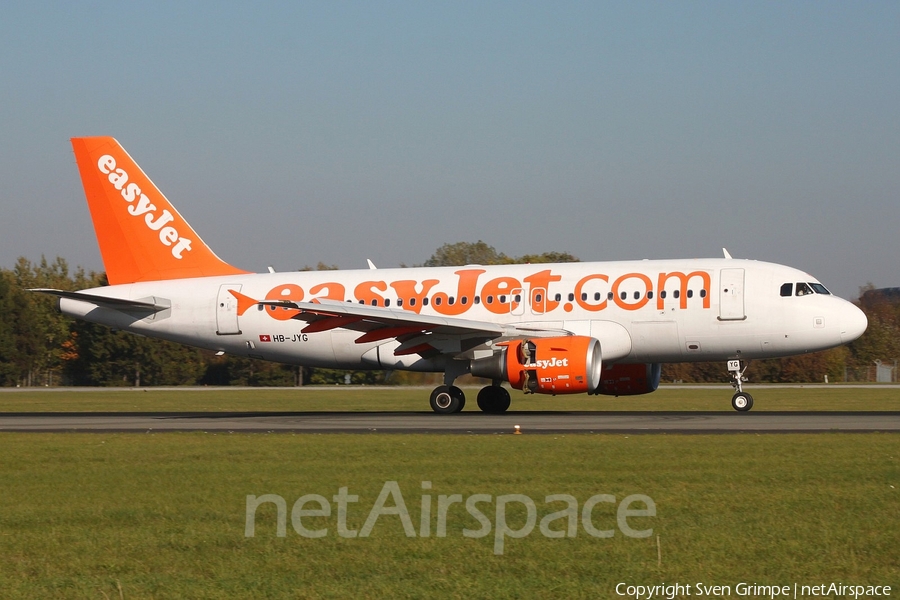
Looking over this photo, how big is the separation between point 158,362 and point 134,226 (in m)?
48.2

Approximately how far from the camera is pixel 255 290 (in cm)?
3353

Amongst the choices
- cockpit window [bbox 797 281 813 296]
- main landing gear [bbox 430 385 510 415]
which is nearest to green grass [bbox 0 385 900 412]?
main landing gear [bbox 430 385 510 415]

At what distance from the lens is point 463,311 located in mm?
31000

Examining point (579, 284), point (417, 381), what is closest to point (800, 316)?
point (579, 284)

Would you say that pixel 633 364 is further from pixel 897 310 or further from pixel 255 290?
pixel 897 310

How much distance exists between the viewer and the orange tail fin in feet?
115

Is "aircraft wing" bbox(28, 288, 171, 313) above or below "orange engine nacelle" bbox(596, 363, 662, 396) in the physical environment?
above

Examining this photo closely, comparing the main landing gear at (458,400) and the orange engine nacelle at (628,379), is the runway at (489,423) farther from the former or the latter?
the orange engine nacelle at (628,379)

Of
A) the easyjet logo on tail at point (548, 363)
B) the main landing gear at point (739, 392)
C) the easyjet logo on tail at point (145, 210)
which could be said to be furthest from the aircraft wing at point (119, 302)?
the main landing gear at point (739, 392)

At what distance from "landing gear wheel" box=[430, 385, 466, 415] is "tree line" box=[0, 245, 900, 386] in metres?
28.5

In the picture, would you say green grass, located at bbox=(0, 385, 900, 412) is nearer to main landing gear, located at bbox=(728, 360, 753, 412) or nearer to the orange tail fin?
main landing gear, located at bbox=(728, 360, 753, 412)

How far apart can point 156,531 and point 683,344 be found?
2051 cm

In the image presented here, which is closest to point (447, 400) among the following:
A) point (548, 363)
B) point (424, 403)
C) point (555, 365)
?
point (548, 363)

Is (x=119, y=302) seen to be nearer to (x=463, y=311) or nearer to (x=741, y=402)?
(x=463, y=311)
